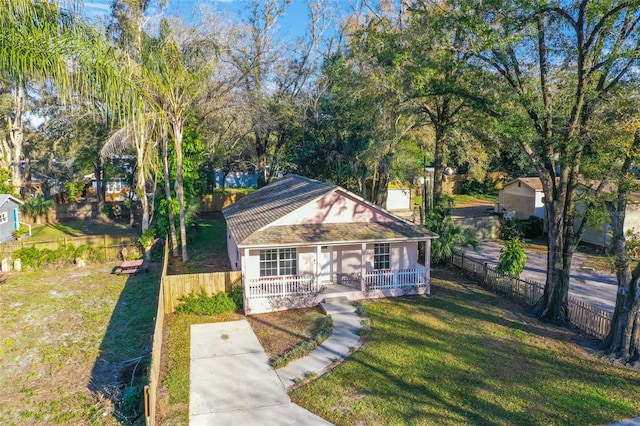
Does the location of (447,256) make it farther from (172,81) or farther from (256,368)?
(172,81)

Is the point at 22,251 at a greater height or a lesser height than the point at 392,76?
lesser

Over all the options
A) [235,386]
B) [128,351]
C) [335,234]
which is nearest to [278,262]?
[335,234]

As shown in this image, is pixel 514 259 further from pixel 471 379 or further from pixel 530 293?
pixel 471 379

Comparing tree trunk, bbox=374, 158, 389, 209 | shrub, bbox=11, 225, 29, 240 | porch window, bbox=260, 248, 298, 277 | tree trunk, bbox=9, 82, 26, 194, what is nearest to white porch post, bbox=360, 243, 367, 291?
porch window, bbox=260, 248, 298, 277

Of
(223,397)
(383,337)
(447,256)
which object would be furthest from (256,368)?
(447,256)

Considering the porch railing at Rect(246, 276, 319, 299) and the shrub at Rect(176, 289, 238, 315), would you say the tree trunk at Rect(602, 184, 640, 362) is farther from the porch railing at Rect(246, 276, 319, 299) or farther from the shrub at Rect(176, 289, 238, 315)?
the shrub at Rect(176, 289, 238, 315)

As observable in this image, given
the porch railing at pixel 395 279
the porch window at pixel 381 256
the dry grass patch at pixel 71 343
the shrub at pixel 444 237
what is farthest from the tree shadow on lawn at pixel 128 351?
the shrub at pixel 444 237
